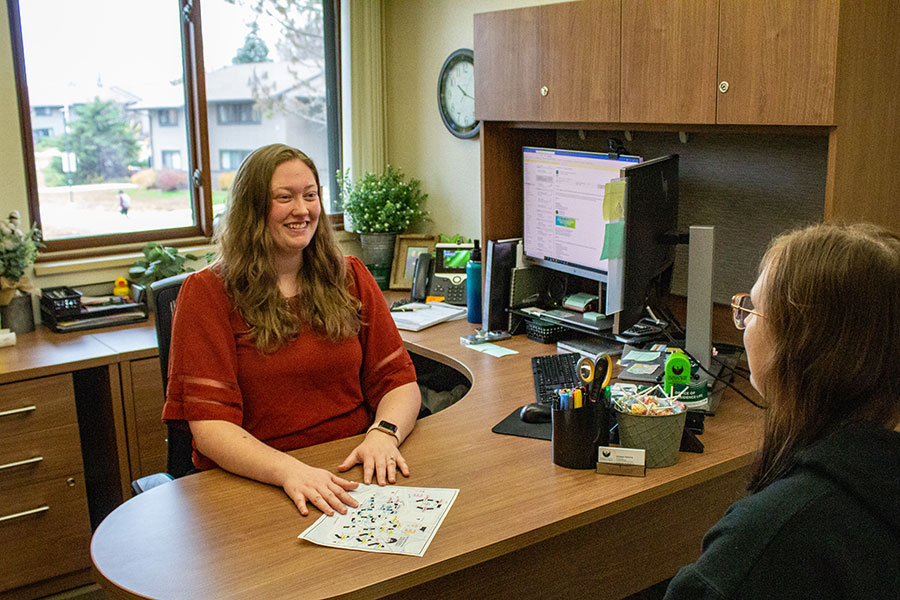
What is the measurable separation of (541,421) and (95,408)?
177 cm

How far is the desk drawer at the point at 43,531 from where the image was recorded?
2648 mm

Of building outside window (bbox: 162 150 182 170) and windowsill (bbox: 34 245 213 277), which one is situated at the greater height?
building outside window (bbox: 162 150 182 170)

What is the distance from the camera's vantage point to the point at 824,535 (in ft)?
3.08

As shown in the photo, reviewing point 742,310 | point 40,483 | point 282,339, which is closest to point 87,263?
point 40,483

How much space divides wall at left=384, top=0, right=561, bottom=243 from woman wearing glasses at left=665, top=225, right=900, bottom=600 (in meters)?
2.50

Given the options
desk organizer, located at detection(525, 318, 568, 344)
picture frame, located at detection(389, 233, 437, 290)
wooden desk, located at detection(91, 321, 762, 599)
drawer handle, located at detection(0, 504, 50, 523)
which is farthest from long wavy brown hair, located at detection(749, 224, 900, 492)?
picture frame, located at detection(389, 233, 437, 290)

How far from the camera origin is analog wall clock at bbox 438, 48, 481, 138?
3.44 metres

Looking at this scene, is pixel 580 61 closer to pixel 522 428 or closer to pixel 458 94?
pixel 522 428

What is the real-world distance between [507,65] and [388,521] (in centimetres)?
161

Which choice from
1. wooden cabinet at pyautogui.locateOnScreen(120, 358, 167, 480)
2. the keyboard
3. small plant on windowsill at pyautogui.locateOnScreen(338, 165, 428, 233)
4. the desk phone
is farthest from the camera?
small plant on windowsill at pyautogui.locateOnScreen(338, 165, 428, 233)

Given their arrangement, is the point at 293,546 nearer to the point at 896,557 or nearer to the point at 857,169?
the point at 896,557

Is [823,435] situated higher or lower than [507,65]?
lower

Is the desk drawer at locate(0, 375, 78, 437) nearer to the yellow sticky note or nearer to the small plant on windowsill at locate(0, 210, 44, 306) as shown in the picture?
the small plant on windowsill at locate(0, 210, 44, 306)

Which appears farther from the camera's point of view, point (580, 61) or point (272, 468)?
point (580, 61)
